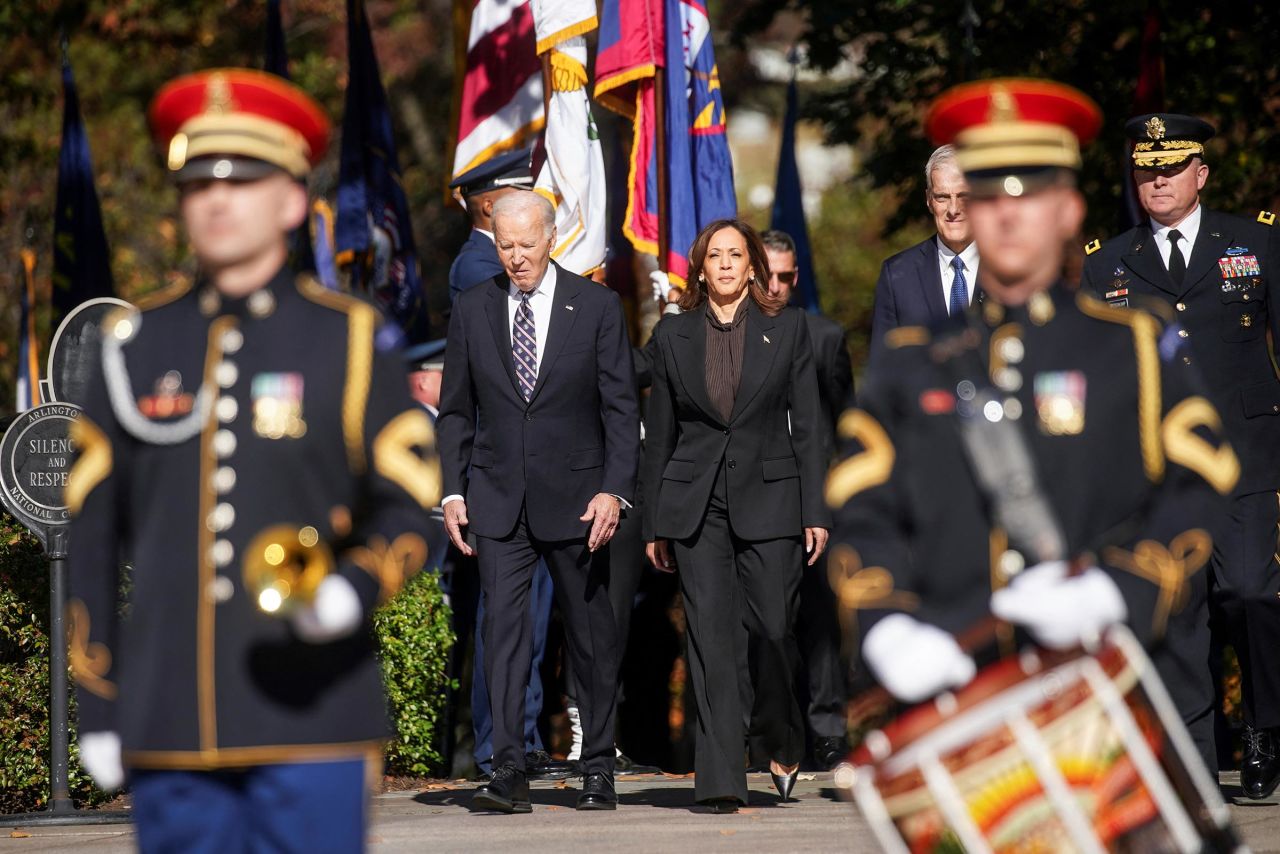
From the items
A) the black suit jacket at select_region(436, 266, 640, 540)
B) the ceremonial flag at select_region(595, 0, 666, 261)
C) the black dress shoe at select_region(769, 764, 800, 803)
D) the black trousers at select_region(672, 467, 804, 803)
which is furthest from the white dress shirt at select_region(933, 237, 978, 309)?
the ceremonial flag at select_region(595, 0, 666, 261)

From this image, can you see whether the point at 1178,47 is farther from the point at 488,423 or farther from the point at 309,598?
the point at 309,598

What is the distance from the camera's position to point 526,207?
8.15m

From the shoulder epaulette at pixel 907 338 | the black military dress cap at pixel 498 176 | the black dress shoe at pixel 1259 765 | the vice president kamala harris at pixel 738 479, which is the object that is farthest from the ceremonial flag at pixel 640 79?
the shoulder epaulette at pixel 907 338

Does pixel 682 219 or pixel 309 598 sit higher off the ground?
pixel 682 219

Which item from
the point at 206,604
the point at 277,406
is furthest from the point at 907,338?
the point at 206,604

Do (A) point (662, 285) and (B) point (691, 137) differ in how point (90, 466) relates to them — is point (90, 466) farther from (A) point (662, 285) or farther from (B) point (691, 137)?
(B) point (691, 137)

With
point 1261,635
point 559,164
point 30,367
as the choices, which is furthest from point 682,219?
point 30,367

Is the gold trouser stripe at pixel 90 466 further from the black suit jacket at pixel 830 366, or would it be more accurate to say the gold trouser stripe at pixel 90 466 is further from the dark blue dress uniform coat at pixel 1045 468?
the black suit jacket at pixel 830 366

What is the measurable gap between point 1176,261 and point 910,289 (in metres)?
1.05

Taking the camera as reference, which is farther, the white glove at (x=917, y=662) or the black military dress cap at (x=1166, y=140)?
the black military dress cap at (x=1166, y=140)

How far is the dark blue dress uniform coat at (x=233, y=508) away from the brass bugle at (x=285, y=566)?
19 mm

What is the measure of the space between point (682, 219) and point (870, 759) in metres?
6.78

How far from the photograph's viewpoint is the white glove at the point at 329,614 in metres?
4.03

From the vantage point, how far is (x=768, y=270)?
8531 mm
